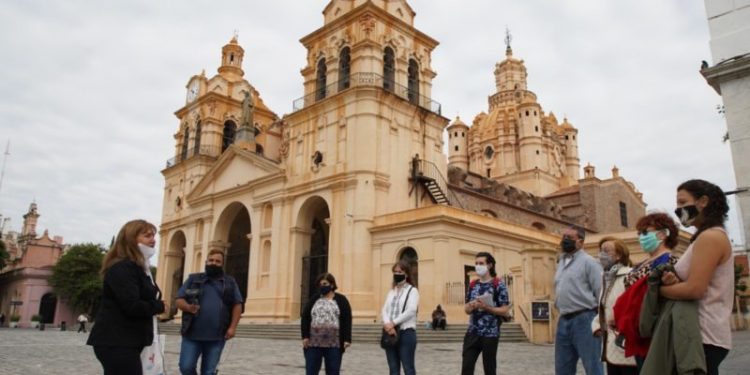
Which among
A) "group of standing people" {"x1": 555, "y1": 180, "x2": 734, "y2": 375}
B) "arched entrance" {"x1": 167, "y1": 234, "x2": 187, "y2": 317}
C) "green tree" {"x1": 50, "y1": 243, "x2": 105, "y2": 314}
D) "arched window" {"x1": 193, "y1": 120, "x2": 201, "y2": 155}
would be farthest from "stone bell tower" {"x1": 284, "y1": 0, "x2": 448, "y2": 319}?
"green tree" {"x1": 50, "y1": 243, "x2": 105, "y2": 314}

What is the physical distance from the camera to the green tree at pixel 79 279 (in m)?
50.8

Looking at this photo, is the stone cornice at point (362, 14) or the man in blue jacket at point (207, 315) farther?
the stone cornice at point (362, 14)

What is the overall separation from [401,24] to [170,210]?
22.8 meters

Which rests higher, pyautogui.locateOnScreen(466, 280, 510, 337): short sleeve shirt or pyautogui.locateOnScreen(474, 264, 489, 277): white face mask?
pyautogui.locateOnScreen(474, 264, 489, 277): white face mask

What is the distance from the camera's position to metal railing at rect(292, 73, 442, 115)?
1137 inches

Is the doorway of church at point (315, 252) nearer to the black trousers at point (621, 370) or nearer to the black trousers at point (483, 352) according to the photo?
the black trousers at point (483, 352)

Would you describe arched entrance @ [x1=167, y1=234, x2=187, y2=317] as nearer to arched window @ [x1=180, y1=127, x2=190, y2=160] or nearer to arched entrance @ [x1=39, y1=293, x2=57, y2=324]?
arched window @ [x1=180, y1=127, x2=190, y2=160]

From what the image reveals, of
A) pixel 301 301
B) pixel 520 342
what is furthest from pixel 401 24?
pixel 520 342

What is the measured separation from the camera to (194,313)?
6188 millimetres

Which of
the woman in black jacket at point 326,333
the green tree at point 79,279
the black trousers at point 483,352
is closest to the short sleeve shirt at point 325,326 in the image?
the woman in black jacket at point 326,333

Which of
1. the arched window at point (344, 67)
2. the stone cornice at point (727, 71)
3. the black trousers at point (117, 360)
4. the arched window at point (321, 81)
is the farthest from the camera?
the arched window at point (321, 81)

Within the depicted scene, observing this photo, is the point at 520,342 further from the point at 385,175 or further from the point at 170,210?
the point at 170,210

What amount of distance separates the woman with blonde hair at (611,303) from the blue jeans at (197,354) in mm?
4067

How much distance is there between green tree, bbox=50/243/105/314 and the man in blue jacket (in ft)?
164
